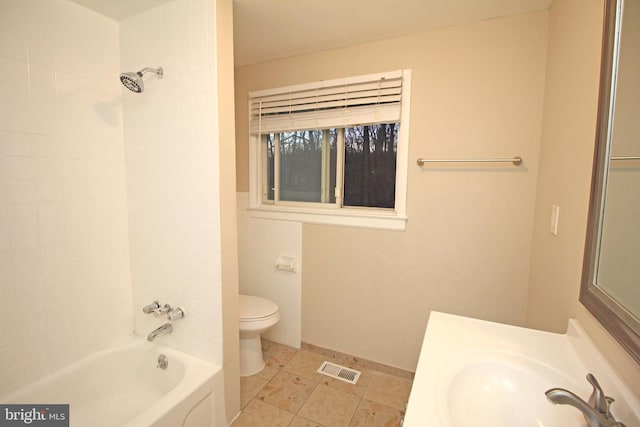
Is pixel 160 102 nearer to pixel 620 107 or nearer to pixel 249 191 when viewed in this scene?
pixel 249 191

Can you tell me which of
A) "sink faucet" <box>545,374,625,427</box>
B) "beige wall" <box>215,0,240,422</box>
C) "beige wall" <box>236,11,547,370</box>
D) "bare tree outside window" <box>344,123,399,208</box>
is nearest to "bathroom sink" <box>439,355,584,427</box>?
"sink faucet" <box>545,374,625,427</box>

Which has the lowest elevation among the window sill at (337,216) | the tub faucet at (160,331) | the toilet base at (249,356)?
the toilet base at (249,356)

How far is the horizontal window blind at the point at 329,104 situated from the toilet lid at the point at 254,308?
1.35 meters

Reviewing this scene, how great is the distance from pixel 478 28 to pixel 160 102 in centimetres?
186

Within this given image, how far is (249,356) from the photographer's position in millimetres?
2100

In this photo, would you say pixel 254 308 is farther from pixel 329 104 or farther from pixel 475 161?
pixel 475 161

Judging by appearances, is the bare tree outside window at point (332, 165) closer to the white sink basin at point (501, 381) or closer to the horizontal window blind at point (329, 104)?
the horizontal window blind at point (329, 104)

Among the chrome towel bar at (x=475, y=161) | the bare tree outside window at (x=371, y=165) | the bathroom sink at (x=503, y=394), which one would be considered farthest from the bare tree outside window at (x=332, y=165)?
the bathroom sink at (x=503, y=394)

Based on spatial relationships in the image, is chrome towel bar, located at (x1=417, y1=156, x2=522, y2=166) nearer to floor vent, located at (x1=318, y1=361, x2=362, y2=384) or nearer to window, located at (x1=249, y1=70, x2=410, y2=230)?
window, located at (x1=249, y1=70, x2=410, y2=230)

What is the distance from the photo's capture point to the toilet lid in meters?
2.01

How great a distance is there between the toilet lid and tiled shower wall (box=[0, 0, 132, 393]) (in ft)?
2.43

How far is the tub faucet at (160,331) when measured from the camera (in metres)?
1.58

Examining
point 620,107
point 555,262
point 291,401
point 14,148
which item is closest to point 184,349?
point 291,401

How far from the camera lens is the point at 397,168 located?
1.97 meters
